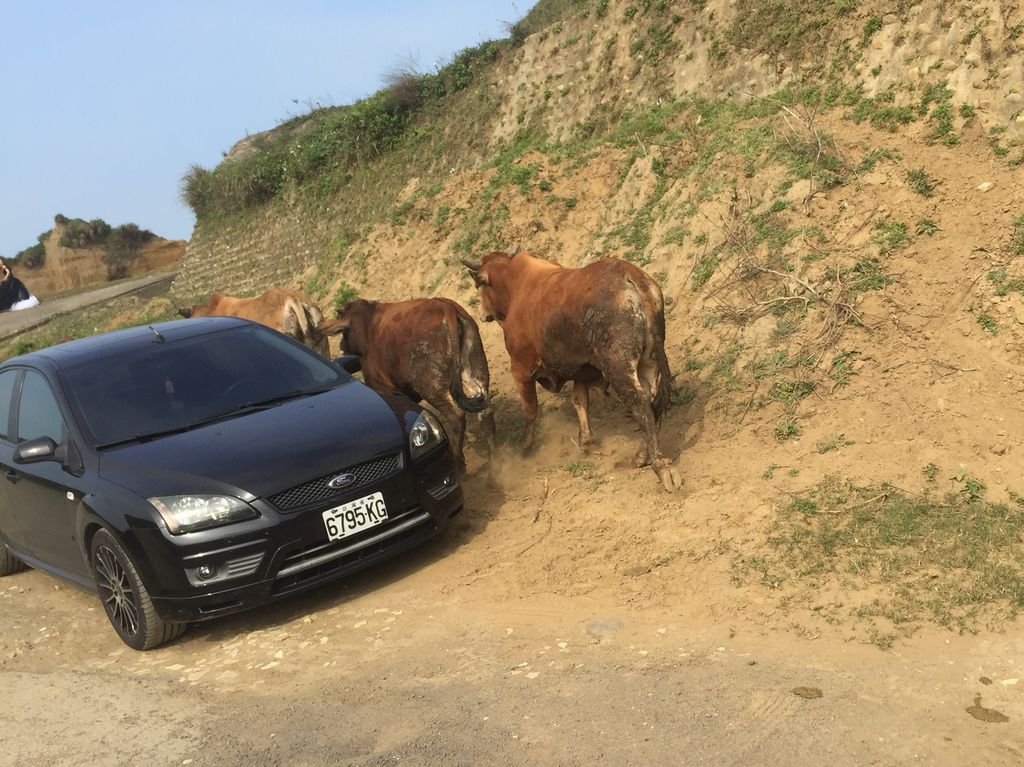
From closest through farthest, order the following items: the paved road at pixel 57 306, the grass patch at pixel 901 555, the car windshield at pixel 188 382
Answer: the grass patch at pixel 901 555
the car windshield at pixel 188 382
the paved road at pixel 57 306

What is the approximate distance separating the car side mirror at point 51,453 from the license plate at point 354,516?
171 centimetres

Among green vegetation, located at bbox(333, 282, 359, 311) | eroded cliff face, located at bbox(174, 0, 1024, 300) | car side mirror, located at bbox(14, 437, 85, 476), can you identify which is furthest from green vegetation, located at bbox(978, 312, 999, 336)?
green vegetation, located at bbox(333, 282, 359, 311)

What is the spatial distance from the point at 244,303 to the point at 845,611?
884cm

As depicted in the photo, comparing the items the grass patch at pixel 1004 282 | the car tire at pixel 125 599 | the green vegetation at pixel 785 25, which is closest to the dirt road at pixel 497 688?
the car tire at pixel 125 599

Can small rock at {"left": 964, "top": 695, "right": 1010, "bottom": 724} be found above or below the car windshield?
below

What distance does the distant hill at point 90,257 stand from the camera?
54719 mm

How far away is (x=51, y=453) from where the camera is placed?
652cm

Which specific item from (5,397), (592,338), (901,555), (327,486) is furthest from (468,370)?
(901,555)

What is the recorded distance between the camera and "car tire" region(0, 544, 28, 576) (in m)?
8.14

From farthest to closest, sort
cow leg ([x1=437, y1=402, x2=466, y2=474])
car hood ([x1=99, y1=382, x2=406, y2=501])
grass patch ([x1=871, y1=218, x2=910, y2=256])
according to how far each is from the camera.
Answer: cow leg ([x1=437, y1=402, x2=466, y2=474])
grass patch ([x1=871, y1=218, x2=910, y2=256])
car hood ([x1=99, y1=382, x2=406, y2=501])

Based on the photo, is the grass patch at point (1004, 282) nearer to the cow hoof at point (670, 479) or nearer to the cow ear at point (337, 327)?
the cow hoof at point (670, 479)

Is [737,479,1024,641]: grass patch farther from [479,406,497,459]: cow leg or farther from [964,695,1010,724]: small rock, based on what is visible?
[479,406,497,459]: cow leg

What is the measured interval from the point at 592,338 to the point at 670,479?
1.26 m

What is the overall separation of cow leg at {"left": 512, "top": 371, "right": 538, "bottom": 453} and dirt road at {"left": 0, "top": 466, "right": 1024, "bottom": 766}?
8.89ft
